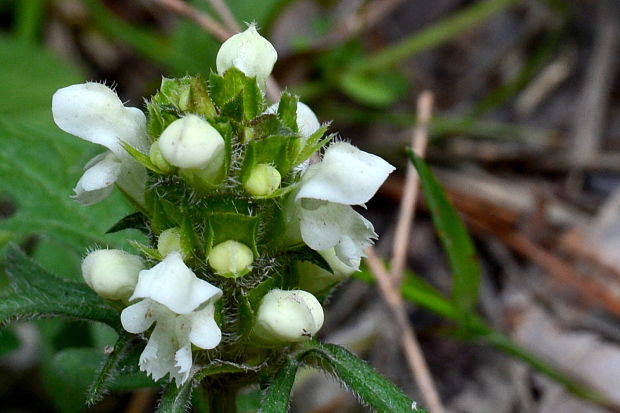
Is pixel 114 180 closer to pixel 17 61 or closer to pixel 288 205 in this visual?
pixel 288 205

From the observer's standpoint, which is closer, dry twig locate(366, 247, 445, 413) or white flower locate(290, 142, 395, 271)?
white flower locate(290, 142, 395, 271)

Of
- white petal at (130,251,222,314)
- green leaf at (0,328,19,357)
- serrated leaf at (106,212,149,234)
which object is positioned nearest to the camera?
white petal at (130,251,222,314)

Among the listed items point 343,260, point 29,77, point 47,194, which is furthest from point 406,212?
point 29,77

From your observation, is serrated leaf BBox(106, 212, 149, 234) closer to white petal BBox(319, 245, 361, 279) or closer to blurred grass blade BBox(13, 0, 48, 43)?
white petal BBox(319, 245, 361, 279)

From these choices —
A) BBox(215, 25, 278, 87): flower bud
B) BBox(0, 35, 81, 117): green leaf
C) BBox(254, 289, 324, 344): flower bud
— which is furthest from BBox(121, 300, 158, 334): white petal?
BBox(0, 35, 81, 117): green leaf

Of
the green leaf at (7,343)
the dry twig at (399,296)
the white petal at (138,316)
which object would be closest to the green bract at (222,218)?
the white petal at (138,316)

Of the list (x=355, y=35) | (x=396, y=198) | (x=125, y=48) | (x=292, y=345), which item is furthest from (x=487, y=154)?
(x=292, y=345)

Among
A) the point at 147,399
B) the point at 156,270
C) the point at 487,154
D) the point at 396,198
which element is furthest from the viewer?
the point at 487,154
